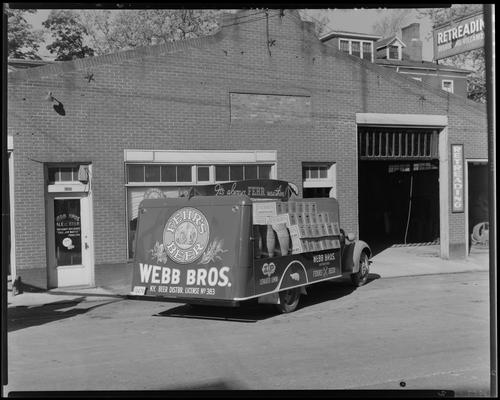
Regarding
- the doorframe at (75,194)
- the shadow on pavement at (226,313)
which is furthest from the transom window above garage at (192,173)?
the shadow on pavement at (226,313)

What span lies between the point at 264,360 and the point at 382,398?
2197 millimetres

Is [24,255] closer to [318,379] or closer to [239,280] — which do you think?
[239,280]

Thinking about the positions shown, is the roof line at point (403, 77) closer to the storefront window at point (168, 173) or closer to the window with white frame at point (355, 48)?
the storefront window at point (168, 173)

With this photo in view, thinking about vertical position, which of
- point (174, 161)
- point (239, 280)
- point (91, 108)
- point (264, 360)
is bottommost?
point (264, 360)

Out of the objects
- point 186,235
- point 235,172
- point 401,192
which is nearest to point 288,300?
point 186,235

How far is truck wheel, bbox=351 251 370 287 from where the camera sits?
12.4m

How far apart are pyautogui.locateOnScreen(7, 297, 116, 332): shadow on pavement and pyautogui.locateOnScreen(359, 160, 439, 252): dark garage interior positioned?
41.0ft

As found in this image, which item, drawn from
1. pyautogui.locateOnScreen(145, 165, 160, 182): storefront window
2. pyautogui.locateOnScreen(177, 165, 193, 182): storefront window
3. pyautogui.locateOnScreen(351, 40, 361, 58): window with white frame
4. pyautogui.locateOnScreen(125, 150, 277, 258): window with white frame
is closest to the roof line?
pyautogui.locateOnScreen(125, 150, 277, 258): window with white frame

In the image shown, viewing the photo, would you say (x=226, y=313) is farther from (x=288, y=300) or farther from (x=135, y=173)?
(x=135, y=173)

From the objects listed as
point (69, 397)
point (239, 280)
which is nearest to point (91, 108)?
point (239, 280)

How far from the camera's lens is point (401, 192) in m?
24.0

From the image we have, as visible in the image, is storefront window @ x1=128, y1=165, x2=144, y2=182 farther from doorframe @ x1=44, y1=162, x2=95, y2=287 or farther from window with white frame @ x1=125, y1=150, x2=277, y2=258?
doorframe @ x1=44, y1=162, x2=95, y2=287

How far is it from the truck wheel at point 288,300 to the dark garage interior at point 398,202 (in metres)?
11.0

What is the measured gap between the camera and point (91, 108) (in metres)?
12.1
